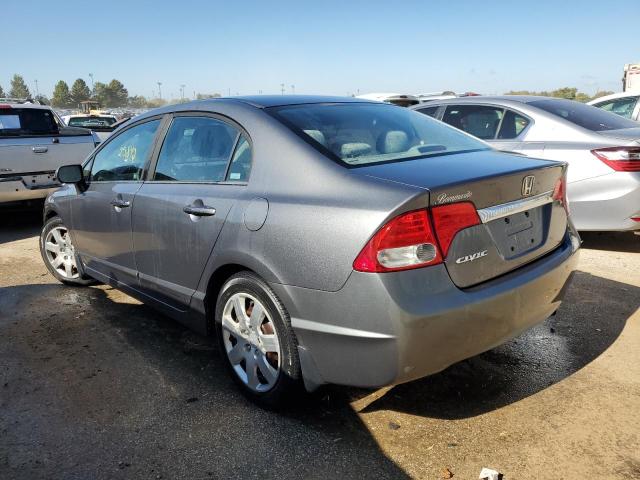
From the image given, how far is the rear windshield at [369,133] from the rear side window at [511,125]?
2755mm

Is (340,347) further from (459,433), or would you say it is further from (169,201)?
(169,201)

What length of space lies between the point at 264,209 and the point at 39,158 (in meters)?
6.14

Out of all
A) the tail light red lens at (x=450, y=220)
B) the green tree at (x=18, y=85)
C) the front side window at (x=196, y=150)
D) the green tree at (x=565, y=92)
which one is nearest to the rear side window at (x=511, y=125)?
the front side window at (x=196, y=150)

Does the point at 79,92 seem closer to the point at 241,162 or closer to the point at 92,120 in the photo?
the point at 92,120

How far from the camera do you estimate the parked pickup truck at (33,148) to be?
7.26 m

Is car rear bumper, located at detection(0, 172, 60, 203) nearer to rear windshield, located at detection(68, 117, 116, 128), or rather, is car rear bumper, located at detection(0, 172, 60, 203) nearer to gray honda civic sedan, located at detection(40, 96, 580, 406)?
gray honda civic sedan, located at detection(40, 96, 580, 406)

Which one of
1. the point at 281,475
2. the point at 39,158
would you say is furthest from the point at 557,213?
the point at 39,158

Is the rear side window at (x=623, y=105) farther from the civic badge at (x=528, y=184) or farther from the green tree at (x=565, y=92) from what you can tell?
the green tree at (x=565, y=92)

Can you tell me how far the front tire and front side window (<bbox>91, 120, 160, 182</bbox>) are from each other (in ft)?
4.40

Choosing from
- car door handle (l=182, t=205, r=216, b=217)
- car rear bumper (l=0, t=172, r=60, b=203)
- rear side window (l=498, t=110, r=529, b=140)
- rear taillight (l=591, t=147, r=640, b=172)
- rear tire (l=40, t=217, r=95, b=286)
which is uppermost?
rear side window (l=498, t=110, r=529, b=140)

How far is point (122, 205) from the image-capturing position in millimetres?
3756

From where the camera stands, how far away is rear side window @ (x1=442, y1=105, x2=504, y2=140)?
244 inches

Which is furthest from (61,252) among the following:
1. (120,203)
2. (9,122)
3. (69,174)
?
(9,122)

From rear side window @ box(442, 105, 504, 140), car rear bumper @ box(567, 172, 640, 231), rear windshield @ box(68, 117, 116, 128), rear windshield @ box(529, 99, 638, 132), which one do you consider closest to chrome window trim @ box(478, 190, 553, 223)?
car rear bumper @ box(567, 172, 640, 231)
